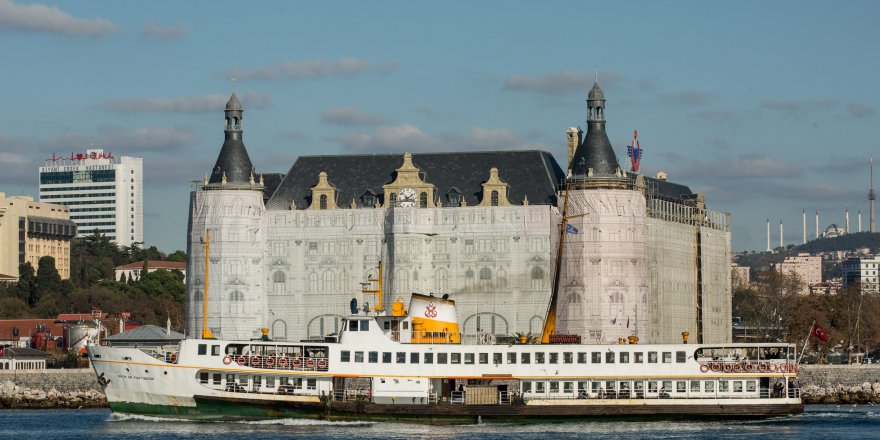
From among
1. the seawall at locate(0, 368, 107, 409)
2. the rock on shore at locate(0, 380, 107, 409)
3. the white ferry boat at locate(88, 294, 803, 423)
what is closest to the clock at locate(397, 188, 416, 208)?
the seawall at locate(0, 368, 107, 409)

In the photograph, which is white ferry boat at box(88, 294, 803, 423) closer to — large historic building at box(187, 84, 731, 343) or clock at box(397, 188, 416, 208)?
large historic building at box(187, 84, 731, 343)

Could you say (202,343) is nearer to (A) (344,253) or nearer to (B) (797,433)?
(B) (797,433)

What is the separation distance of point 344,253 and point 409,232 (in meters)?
6.19

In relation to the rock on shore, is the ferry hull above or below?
above

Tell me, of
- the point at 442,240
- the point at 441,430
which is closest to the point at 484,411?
the point at 441,430

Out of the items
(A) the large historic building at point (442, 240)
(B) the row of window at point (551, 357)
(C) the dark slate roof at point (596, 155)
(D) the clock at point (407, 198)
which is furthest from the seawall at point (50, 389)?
(C) the dark slate roof at point (596, 155)

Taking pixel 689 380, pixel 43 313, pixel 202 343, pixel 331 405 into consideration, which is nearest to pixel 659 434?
pixel 689 380

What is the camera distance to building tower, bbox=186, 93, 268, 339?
13162 cm

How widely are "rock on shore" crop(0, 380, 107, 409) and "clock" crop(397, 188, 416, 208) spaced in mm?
29664

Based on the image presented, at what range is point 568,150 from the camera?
139250 mm

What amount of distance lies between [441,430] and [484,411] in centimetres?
332

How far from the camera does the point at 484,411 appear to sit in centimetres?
8425

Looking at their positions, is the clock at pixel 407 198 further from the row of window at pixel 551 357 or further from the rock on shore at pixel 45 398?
the row of window at pixel 551 357

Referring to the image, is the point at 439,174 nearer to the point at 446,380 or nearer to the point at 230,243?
the point at 230,243
